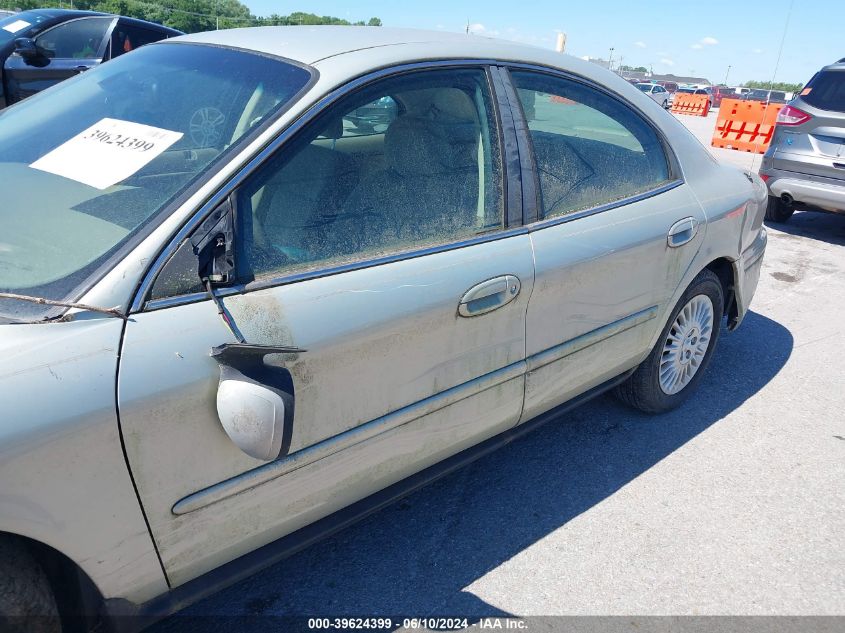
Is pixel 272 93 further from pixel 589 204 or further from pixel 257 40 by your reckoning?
pixel 589 204

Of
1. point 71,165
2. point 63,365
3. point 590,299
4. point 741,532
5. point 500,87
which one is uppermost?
point 500,87

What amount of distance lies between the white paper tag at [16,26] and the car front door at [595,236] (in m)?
6.99

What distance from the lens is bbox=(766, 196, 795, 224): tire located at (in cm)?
771

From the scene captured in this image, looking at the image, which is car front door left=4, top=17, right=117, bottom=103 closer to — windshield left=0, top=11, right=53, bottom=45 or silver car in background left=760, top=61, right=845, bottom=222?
windshield left=0, top=11, right=53, bottom=45

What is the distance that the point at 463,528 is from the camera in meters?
2.57

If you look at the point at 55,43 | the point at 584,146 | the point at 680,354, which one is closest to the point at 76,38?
the point at 55,43

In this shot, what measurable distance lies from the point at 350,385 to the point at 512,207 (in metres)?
0.88

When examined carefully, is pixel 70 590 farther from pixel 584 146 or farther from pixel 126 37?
pixel 126 37

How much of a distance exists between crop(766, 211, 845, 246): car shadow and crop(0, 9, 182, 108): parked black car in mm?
7725

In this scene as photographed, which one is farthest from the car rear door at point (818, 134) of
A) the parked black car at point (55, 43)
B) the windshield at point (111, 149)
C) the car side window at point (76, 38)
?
the car side window at point (76, 38)

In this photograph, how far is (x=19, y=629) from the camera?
148 cm

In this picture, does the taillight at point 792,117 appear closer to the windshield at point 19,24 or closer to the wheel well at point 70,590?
the wheel well at point 70,590

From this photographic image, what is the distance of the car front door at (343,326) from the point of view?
1.56 metres

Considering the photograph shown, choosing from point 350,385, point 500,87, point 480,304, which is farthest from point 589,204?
point 350,385
